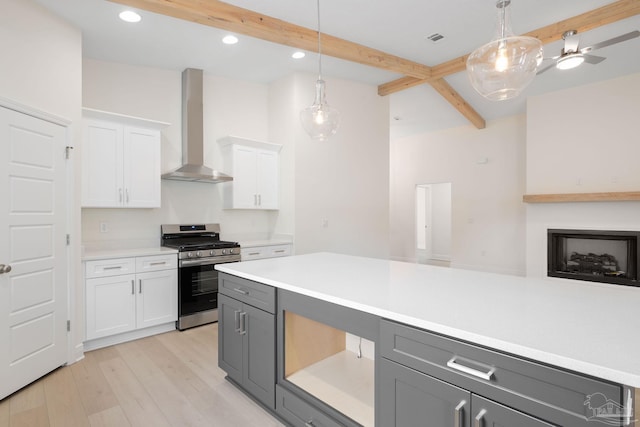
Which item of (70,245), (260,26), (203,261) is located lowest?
(203,261)

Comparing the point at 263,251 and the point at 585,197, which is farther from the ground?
the point at 585,197

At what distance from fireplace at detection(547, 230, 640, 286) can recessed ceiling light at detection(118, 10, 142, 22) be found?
6.45 m

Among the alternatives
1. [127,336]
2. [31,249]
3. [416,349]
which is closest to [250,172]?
[127,336]

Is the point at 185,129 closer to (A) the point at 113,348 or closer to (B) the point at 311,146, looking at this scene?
(B) the point at 311,146

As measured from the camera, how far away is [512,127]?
6.69 meters

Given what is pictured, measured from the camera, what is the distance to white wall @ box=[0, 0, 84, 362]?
8.45ft

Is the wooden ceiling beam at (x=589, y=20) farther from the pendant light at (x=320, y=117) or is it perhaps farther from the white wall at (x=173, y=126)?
the white wall at (x=173, y=126)

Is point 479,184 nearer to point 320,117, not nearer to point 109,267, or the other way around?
point 320,117

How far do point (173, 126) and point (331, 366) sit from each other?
3.69 meters

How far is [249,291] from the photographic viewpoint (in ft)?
7.21

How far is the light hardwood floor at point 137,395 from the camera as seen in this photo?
2135mm

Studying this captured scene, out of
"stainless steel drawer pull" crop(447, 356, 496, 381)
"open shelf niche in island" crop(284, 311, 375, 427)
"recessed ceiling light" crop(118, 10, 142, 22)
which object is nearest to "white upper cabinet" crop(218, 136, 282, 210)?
"recessed ceiling light" crop(118, 10, 142, 22)

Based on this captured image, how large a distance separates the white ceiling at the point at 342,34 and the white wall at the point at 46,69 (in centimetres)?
20

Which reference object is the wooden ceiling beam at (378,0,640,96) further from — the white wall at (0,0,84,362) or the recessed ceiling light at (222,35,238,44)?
the white wall at (0,0,84,362)
